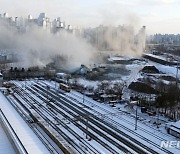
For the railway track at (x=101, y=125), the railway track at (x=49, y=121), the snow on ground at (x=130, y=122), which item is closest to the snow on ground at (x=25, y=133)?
the railway track at (x=49, y=121)

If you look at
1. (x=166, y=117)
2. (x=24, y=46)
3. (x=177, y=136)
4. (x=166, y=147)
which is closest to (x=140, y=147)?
(x=166, y=147)

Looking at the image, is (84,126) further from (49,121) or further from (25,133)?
(25,133)

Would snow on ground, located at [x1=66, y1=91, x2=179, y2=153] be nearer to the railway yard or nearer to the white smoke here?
the railway yard

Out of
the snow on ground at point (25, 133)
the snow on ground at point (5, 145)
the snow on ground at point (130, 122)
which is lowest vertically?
the snow on ground at point (130, 122)

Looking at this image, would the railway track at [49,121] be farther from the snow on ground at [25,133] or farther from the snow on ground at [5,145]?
the snow on ground at [5,145]

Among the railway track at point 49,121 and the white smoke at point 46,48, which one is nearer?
the railway track at point 49,121

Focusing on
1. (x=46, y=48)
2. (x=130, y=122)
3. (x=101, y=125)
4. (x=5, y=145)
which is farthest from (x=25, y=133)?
(x=46, y=48)
